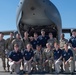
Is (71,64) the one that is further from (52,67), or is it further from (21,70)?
(21,70)

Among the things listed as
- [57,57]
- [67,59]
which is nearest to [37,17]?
[57,57]

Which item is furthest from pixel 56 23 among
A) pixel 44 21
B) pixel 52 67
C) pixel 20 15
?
pixel 52 67

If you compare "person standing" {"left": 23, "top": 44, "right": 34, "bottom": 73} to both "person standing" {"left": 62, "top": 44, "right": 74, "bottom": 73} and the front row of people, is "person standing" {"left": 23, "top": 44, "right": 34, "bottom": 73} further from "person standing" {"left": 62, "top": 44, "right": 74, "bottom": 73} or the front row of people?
"person standing" {"left": 62, "top": 44, "right": 74, "bottom": 73}

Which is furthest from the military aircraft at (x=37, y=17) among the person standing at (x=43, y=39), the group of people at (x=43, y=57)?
the group of people at (x=43, y=57)

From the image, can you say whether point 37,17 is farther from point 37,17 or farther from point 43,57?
point 43,57

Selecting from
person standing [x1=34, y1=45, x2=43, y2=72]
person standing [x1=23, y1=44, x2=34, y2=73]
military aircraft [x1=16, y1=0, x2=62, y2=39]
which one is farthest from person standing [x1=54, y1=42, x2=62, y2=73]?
military aircraft [x1=16, y1=0, x2=62, y2=39]

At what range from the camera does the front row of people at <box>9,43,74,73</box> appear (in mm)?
10188

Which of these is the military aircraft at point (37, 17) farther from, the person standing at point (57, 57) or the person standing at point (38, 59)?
the person standing at point (57, 57)

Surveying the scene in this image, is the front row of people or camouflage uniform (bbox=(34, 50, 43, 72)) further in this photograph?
camouflage uniform (bbox=(34, 50, 43, 72))

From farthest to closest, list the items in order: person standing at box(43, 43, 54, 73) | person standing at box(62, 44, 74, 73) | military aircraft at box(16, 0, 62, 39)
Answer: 1. military aircraft at box(16, 0, 62, 39)
2. person standing at box(43, 43, 54, 73)
3. person standing at box(62, 44, 74, 73)

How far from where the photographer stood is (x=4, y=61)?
11039mm

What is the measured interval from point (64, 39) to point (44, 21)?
204 centimetres

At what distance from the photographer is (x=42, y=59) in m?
10.6

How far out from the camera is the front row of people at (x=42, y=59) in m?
10.2
